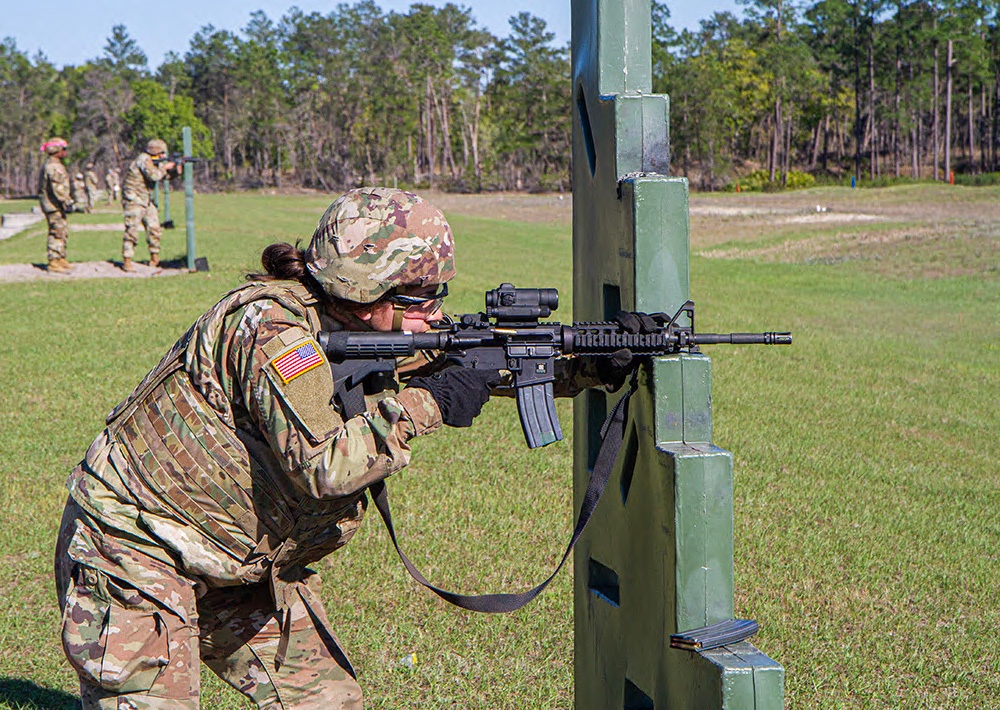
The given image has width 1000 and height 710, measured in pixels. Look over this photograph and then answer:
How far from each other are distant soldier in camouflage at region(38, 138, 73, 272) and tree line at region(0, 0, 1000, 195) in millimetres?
55039

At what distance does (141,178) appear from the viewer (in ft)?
58.7

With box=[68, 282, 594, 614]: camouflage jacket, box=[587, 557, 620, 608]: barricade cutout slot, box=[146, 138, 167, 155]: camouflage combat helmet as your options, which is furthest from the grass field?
box=[146, 138, 167, 155]: camouflage combat helmet

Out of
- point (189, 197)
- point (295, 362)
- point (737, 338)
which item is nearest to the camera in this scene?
point (295, 362)

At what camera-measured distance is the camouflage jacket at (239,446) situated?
280 cm

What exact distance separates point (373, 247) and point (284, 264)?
30cm

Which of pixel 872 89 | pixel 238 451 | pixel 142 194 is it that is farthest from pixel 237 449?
pixel 872 89

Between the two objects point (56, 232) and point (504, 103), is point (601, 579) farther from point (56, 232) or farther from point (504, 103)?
point (504, 103)

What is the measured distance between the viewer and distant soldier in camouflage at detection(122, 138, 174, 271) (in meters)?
17.8

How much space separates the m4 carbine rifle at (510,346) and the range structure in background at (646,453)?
5.6 inches

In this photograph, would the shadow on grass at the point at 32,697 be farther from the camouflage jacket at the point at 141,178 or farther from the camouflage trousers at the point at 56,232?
the camouflage jacket at the point at 141,178

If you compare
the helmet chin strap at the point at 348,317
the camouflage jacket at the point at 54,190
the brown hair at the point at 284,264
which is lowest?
the helmet chin strap at the point at 348,317

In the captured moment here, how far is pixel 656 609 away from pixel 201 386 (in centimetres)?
135

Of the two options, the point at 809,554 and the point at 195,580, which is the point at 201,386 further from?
the point at 809,554

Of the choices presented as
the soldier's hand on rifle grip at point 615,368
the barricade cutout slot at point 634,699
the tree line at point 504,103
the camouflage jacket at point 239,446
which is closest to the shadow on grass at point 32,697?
the camouflage jacket at point 239,446
